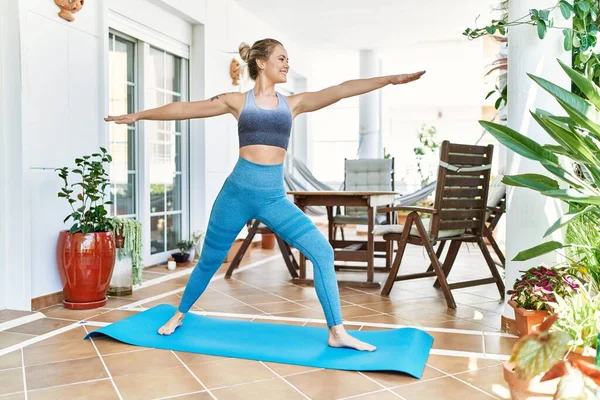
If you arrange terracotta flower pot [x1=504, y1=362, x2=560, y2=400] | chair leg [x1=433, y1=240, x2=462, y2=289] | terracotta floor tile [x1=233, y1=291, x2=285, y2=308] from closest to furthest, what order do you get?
terracotta flower pot [x1=504, y1=362, x2=560, y2=400], terracotta floor tile [x1=233, y1=291, x2=285, y2=308], chair leg [x1=433, y1=240, x2=462, y2=289]

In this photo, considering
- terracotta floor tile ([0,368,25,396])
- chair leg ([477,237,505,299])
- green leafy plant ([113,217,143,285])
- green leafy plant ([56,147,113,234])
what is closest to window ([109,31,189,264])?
green leafy plant ([113,217,143,285])

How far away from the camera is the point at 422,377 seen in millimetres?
2334

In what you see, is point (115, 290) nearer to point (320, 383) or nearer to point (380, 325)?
point (380, 325)

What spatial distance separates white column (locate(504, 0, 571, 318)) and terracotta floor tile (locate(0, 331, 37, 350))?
241 centimetres

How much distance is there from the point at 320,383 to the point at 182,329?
3.31 feet

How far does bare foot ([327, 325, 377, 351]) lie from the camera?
2627 mm

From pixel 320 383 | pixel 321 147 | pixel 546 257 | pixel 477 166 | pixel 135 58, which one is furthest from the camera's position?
pixel 321 147

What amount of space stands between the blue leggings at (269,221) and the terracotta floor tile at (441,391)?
528mm

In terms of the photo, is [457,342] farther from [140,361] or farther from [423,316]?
[140,361]

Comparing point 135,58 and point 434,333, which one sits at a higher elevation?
point 135,58

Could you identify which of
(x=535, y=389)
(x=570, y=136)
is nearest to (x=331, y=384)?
(x=535, y=389)

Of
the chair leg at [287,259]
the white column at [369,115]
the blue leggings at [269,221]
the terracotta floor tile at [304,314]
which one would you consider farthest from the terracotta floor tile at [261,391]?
the white column at [369,115]

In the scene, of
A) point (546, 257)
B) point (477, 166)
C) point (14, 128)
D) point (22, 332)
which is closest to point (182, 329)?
point (22, 332)

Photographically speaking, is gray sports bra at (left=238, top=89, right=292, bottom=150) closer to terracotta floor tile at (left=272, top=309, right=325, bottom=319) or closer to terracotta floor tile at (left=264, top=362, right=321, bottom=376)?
terracotta floor tile at (left=264, top=362, right=321, bottom=376)
